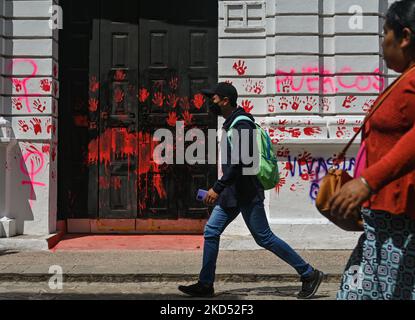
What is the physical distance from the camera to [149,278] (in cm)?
720

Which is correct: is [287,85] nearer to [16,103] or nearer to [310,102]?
[310,102]

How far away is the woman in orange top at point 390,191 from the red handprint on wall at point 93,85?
728 cm

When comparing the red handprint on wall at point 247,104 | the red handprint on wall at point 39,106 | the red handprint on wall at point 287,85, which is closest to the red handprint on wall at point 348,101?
the red handprint on wall at point 287,85

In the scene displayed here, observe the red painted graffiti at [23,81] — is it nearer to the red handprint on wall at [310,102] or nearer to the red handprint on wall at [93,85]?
the red handprint on wall at [93,85]

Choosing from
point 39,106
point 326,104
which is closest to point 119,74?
point 39,106

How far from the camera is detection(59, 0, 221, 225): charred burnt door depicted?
9977 mm

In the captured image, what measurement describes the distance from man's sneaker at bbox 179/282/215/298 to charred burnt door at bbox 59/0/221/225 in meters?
3.76

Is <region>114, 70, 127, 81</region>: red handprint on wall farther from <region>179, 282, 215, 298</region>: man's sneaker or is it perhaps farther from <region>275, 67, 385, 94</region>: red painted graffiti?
<region>179, 282, 215, 298</region>: man's sneaker

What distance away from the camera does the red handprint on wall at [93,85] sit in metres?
10.0

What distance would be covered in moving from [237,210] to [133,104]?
4268mm

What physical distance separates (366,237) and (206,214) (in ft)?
22.7

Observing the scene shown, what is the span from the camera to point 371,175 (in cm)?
286
